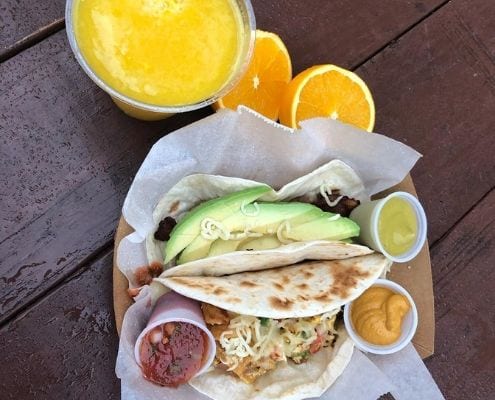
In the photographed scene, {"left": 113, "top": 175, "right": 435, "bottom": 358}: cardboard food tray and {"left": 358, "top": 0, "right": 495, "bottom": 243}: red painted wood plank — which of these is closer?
{"left": 113, "top": 175, "right": 435, "bottom": 358}: cardboard food tray

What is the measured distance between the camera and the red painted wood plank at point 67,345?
5.60 feet

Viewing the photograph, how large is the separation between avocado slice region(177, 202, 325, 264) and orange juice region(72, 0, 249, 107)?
1.07 feet

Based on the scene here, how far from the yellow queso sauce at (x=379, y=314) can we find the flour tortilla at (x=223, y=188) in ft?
1.02

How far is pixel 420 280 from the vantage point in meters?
1.88

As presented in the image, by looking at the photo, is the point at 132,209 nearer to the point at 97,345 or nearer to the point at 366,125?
the point at 97,345

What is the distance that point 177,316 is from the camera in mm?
1615

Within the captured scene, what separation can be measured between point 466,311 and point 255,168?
80cm

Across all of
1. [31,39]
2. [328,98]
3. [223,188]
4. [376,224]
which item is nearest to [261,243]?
[223,188]

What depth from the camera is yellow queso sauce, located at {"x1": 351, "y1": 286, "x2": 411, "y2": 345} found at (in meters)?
1.76

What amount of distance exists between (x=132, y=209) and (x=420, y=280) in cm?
82

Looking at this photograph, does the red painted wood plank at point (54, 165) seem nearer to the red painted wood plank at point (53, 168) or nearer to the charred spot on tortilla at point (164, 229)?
the red painted wood plank at point (53, 168)

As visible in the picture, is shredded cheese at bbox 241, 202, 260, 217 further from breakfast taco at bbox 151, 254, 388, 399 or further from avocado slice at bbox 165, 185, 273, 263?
breakfast taco at bbox 151, 254, 388, 399

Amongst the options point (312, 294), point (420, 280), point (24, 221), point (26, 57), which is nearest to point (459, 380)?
point (420, 280)

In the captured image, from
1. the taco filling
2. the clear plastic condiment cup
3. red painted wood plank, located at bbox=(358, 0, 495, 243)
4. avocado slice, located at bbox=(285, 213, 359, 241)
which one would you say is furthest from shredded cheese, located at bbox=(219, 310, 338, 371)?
the clear plastic condiment cup
